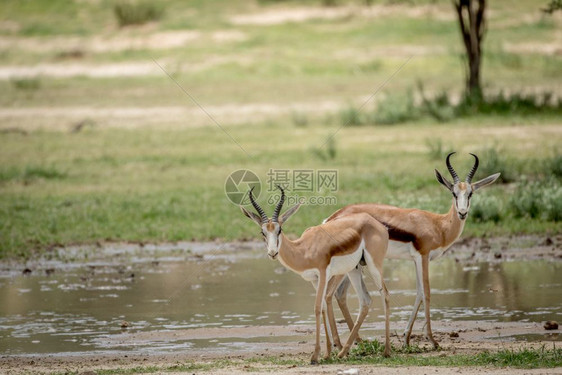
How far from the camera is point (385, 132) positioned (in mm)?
24516

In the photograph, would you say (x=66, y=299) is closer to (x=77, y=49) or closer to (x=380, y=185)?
(x=380, y=185)

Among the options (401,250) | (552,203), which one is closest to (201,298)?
(401,250)

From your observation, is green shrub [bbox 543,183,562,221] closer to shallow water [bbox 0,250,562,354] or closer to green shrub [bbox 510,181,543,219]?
green shrub [bbox 510,181,543,219]

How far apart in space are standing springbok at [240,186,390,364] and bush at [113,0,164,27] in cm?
3113

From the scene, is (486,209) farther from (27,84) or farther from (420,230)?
(27,84)

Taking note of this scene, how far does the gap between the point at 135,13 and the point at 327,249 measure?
31722 mm

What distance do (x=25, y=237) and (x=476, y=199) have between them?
6.62m

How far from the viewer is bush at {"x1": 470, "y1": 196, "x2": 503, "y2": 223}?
15576 mm

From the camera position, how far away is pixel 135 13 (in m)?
39.4

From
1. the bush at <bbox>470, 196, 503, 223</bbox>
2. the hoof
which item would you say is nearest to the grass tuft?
the bush at <bbox>470, 196, 503, 223</bbox>

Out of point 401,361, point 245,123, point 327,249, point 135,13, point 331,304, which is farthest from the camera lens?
Result: point 135,13

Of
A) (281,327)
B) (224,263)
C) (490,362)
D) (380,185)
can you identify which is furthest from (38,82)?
(490,362)
